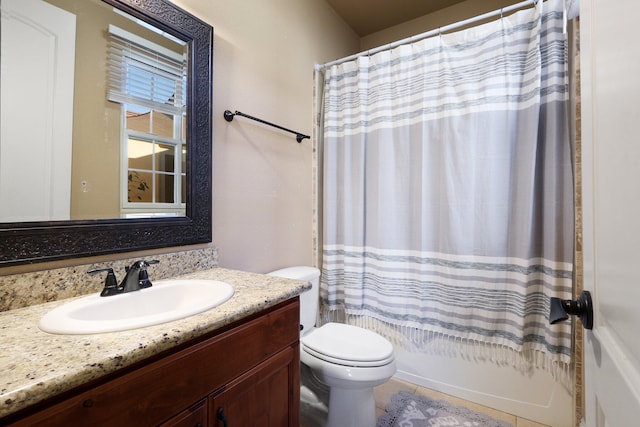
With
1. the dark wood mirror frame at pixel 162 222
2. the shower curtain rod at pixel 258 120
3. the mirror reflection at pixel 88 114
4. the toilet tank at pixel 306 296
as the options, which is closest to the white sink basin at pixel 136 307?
the dark wood mirror frame at pixel 162 222

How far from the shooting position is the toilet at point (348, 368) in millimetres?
1230

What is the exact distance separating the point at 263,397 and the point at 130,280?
57cm

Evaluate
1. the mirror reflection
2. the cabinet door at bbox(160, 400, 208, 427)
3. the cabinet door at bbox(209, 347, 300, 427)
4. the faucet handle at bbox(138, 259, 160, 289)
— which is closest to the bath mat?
the cabinet door at bbox(209, 347, 300, 427)

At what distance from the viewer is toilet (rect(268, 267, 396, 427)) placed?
1.23m

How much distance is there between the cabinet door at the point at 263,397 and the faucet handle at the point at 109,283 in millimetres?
479

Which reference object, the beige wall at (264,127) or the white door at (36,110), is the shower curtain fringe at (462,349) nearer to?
the beige wall at (264,127)

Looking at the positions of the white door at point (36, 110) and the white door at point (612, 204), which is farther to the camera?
the white door at point (36, 110)

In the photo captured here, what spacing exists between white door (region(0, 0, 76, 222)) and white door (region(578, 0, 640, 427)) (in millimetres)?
1366

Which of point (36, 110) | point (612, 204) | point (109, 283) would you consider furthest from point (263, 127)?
point (612, 204)

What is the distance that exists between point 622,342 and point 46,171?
4.74 ft

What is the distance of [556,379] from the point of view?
1.44 meters

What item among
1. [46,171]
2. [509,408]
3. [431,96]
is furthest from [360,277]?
[46,171]

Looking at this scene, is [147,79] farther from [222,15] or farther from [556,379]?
[556,379]

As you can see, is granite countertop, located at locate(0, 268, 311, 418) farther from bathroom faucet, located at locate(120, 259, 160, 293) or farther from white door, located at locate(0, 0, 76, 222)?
white door, located at locate(0, 0, 76, 222)
